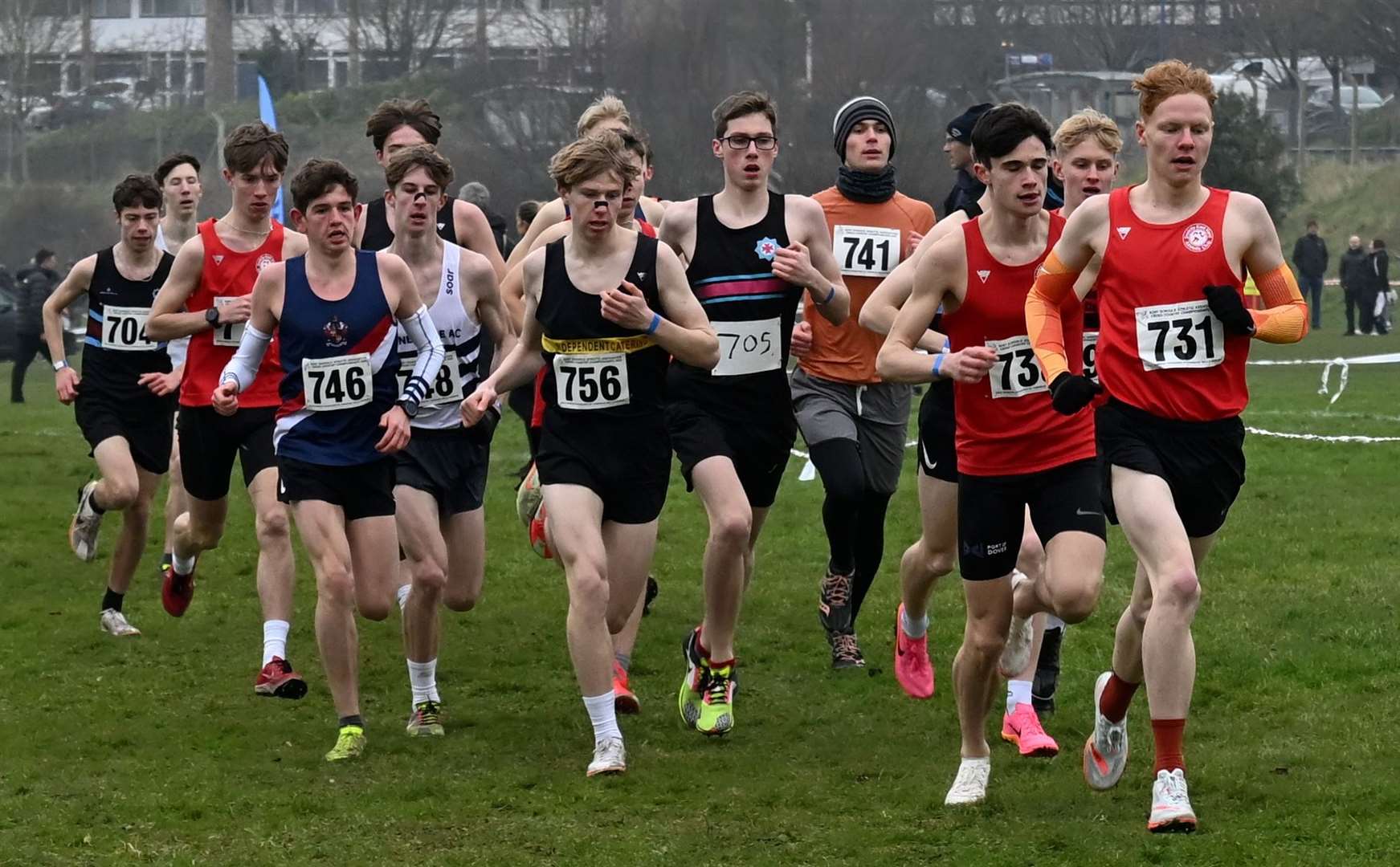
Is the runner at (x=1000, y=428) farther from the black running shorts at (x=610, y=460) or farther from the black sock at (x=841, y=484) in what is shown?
the black sock at (x=841, y=484)

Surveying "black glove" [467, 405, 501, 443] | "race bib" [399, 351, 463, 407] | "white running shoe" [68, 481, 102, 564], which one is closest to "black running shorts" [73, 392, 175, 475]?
"white running shoe" [68, 481, 102, 564]

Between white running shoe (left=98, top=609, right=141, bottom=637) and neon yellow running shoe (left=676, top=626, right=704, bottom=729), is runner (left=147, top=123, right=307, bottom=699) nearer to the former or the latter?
white running shoe (left=98, top=609, right=141, bottom=637)

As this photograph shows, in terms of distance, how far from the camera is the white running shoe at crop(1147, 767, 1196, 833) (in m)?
5.84

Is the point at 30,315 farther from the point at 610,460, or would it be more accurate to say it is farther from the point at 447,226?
the point at 610,460

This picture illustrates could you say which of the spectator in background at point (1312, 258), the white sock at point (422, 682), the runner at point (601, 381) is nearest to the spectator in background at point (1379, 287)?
the spectator in background at point (1312, 258)

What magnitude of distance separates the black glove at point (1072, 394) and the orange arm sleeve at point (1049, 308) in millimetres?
190

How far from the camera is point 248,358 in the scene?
7.68m

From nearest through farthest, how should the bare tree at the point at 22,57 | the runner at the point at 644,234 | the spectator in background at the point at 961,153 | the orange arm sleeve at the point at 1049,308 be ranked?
the orange arm sleeve at the point at 1049,308 < the runner at the point at 644,234 < the spectator in background at the point at 961,153 < the bare tree at the point at 22,57

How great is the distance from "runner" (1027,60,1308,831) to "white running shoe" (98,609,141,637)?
5755mm

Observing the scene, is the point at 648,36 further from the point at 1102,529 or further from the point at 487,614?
the point at 1102,529

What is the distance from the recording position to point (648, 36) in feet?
163

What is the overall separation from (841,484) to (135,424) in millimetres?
3910

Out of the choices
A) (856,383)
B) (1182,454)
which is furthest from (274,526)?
(1182,454)

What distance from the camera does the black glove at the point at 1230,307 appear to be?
5906 millimetres
